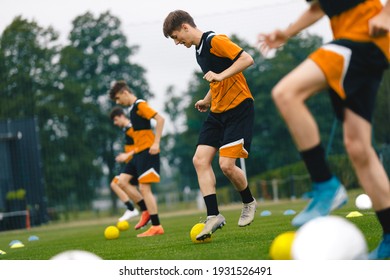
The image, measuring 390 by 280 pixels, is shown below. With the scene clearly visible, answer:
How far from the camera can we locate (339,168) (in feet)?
57.7

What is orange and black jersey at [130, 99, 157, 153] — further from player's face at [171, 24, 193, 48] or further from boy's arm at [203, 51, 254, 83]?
boy's arm at [203, 51, 254, 83]

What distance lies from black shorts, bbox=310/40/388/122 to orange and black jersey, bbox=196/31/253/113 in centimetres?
203

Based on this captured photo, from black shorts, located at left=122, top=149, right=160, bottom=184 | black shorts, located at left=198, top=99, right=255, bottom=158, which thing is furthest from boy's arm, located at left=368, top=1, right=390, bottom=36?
black shorts, located at left=122, top=149, right=160, bottom=184

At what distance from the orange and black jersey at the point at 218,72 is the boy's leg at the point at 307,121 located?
81.8 inches

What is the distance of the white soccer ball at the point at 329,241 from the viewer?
3.07 meters

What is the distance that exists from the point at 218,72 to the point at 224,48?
24cm

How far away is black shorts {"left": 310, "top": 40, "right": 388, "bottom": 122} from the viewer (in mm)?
3162

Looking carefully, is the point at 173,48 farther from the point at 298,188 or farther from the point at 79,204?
the point at 79,204

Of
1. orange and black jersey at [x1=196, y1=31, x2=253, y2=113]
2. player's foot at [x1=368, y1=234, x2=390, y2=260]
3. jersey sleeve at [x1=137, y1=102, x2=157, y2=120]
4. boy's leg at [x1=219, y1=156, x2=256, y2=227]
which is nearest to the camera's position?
player's foot at [x1=368, y1=234, x2=390, y2=260]

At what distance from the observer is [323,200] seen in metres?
3.21

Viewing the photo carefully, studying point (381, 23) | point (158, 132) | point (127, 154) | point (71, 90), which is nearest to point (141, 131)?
point (127, 154)

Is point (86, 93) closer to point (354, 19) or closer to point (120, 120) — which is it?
point (120, 120)

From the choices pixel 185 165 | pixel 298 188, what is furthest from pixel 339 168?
pixel 185 165

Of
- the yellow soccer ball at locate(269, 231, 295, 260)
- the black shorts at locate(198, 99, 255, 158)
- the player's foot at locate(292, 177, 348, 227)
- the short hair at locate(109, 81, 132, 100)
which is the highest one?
the short hair at locate(109, 81, 132, 100)
